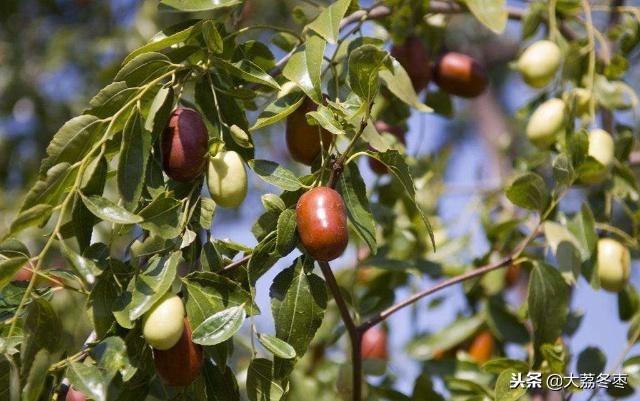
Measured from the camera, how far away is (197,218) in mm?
932

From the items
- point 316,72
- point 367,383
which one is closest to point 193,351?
point 316,72

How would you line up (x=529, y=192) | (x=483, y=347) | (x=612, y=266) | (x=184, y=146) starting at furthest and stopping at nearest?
1. (x=483, y=347)
2. (x=612, y=266)
3. (x=529, y=192)
4. (x=184, y=146)

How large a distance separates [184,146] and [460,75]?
633 millimetres

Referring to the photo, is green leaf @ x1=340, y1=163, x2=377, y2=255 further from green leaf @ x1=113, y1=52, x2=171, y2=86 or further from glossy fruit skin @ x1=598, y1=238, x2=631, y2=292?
glossy fruit skin @ x1=598, y1=238, x2=631, y2=292

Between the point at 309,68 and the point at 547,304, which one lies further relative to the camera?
the point at 547,304

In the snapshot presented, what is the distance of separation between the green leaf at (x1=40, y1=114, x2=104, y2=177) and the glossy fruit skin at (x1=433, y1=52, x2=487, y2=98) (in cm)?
68

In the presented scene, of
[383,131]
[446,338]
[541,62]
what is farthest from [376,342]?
[541,62]

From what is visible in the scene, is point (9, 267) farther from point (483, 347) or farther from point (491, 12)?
point (483, 347)

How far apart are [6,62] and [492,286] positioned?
2298 mm

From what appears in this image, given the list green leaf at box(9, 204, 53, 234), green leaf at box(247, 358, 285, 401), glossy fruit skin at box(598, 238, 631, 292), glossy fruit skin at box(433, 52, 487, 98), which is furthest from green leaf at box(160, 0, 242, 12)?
glossy fruit skin at box(598, 238, 631, 292)

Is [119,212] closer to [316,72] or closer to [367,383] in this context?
[316,72]

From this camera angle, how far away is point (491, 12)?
4.00ft

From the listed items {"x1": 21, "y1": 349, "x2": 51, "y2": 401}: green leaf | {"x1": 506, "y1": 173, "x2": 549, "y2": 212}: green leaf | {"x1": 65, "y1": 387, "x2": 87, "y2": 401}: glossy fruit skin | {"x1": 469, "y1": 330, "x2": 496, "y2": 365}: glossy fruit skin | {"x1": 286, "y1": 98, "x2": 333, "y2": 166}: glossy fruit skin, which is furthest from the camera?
{"x1": 469, "y1": 330, "x2": 496, "y2": 365}: glossy fruit skin

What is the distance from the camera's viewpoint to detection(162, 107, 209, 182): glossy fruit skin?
91 cm
